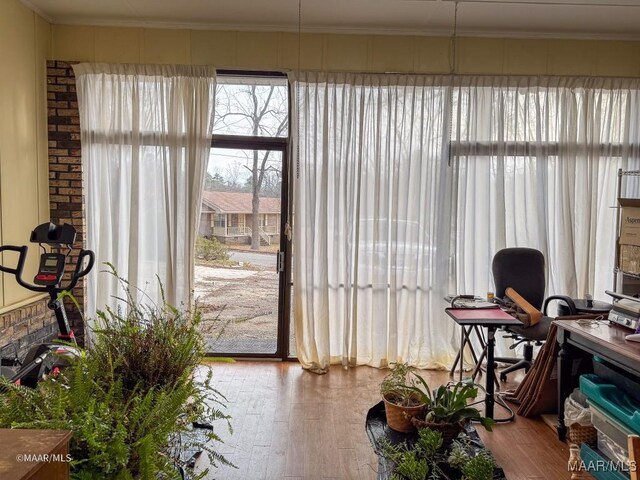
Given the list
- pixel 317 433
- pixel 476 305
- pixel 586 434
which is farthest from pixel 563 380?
pixel 317 433

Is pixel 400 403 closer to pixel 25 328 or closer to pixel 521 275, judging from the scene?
pixel 521 275

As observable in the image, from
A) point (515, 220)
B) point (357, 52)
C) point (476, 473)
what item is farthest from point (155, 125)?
point (476, 473)

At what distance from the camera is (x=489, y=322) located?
122 inches

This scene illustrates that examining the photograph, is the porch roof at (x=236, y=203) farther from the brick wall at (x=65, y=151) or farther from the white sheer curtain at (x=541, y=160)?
the white sheer curtain at (x=541, y=160)

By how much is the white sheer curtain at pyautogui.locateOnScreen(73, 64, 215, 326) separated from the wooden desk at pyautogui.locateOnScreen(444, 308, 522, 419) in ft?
7.67

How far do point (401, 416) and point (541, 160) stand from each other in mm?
2881

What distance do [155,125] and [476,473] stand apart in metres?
3.61

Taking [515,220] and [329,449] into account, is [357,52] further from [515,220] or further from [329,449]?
[329,449]

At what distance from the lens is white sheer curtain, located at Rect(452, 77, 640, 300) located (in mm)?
4250

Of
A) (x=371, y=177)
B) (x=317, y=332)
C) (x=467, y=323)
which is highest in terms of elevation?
(x=371, y=177)

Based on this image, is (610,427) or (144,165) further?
(144,165)

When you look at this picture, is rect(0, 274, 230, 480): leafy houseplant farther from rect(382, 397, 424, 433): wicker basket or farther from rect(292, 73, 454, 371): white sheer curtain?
rect(292, 73, 454, 371): white sheer curtain

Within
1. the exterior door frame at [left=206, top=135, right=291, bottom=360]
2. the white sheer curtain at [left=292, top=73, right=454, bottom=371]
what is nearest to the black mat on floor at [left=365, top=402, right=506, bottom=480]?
the white sheer curtain at [left=292, top=73, right=454, bottom=371]

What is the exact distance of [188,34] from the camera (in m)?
4.24
